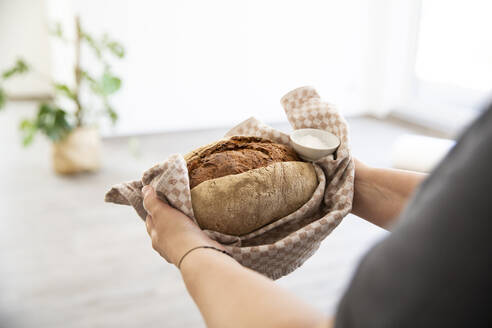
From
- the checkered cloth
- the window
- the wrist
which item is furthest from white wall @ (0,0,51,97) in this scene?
the wrist

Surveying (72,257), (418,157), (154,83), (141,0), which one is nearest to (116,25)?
(141,0)

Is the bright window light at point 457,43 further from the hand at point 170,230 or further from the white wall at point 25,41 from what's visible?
the white wall at point 25,41

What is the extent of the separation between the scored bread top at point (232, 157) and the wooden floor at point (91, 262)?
91cm

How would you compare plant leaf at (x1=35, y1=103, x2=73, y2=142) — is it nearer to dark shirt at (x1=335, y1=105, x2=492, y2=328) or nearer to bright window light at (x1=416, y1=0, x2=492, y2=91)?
dark shirt at (x1=335, y1=105, x2=492, y2=328)

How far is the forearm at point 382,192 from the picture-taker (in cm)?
80

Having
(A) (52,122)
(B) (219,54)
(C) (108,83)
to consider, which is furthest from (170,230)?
(B) (219,54)

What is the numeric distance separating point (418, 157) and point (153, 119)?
2.80 metres

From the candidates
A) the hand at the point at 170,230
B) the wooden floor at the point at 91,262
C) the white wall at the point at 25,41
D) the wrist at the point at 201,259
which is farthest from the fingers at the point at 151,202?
the white wall at the point at 25,41

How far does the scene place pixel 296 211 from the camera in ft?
2.49

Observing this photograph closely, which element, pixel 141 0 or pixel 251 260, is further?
pixel 141 0

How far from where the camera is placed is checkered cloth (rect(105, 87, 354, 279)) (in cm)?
70

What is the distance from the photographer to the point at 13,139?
12.5 feet

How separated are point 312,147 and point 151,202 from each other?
1.05 feet

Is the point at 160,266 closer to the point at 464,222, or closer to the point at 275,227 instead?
the point at 275,227
